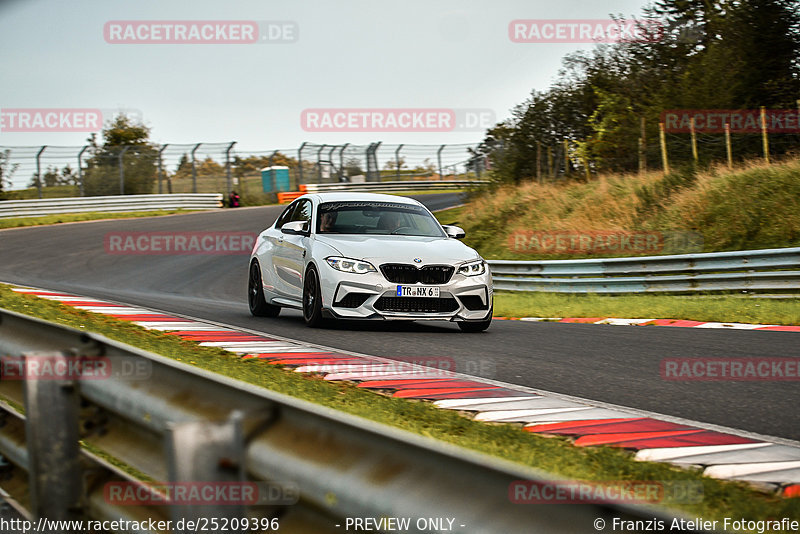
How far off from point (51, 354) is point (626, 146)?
28198 millimetres

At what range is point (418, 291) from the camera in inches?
403

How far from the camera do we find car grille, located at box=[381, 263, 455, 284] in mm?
10227

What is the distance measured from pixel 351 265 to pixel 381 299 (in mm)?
498

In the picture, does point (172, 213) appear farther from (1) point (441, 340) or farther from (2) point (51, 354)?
(2) point (51, 354)

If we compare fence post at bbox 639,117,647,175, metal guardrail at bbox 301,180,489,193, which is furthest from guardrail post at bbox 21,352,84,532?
metal guardrail at bbox 301,180,489,193

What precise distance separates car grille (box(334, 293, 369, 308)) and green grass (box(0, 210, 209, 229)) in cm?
2743

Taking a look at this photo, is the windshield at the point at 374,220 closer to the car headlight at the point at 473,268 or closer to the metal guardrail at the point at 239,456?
the car headlight at the point at 473,268

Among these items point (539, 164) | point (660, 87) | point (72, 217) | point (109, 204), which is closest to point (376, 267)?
point (539, 164)

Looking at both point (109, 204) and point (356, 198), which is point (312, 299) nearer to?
point (356, 198)

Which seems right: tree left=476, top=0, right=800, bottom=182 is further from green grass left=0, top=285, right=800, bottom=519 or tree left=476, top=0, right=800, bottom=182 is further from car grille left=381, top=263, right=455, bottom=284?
green grass left=0, top=285, right=800, bottom=519

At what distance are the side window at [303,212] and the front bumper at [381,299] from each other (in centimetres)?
162

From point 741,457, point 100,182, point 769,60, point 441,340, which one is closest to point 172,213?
point 100,182

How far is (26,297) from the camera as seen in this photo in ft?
39.5

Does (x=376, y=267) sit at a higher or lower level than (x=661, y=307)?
Answer: higher
